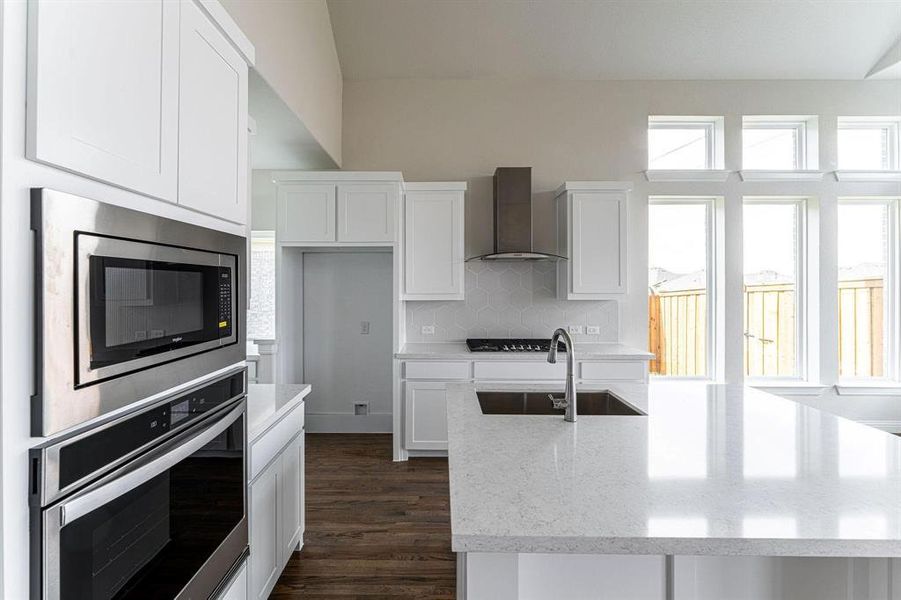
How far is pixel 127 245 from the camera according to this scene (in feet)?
3.12

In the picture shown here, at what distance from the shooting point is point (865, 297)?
4613 mm

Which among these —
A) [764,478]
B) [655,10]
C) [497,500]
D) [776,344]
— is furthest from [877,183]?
[497,500]

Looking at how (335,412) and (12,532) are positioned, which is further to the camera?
(335,412)

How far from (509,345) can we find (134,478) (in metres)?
3.43

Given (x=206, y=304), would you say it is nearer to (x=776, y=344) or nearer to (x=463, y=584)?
(x=463, y=584)

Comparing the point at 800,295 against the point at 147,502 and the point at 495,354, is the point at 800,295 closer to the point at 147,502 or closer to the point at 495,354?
the point at 495,354

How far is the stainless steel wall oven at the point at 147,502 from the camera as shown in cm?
78

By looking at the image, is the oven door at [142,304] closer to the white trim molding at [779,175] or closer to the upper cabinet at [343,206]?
the upper cabinet at [343,206]

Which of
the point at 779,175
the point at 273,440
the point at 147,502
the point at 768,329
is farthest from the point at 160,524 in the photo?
the point at 779,175

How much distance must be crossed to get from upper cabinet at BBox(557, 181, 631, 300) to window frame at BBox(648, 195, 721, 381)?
2.26 ft

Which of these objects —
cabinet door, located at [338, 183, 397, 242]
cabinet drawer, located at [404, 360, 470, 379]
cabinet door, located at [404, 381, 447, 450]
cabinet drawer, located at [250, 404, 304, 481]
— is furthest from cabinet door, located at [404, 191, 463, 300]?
cabinet drawer, located at [250, 404, 304, 481]

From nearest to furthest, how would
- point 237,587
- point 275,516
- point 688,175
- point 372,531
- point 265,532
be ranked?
point 237,587 → point 265,532 → point 275,516 → point 372,531 → point 688,175

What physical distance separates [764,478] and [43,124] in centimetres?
170

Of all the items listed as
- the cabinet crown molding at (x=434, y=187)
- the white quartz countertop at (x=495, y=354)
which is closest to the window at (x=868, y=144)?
the white quartz countertop at (x=495, y=354)
